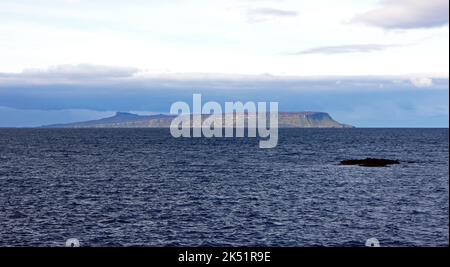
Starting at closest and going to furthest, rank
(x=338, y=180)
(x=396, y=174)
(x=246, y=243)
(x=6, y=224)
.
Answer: (x=246, y=243), (x=6, y=224), (x=338, y=180), (x=396, y=174)

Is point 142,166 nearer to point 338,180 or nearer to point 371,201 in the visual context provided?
point 338,180

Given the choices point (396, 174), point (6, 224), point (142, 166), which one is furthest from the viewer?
point (142, 166)

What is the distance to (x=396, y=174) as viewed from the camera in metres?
93.1

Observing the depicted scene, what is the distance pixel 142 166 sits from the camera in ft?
357

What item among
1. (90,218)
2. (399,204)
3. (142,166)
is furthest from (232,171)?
(90,218)

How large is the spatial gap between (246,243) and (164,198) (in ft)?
80.7

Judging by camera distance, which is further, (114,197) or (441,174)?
(441,174)

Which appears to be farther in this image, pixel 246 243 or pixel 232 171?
pixel 232 171

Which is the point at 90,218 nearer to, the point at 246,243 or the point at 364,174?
the point at 246,243
